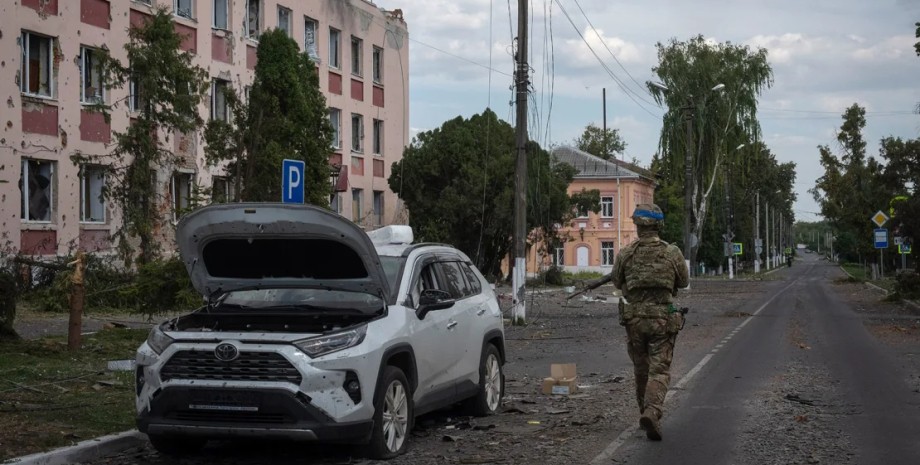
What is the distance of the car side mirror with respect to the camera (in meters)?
9.06

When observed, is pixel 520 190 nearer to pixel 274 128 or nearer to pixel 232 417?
pixel 274 128

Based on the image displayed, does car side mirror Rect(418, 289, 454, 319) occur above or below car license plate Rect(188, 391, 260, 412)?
above

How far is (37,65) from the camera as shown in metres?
26.7

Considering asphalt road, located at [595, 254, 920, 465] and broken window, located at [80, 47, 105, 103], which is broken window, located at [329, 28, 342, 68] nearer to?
broken window, located at [80, 47, 105, 103]

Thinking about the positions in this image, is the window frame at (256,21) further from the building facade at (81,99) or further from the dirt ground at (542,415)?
the dirt ground at (542,415)

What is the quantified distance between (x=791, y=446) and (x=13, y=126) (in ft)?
70.9

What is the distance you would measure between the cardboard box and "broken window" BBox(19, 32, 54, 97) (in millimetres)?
18091

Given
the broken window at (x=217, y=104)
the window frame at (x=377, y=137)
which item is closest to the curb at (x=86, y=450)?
the broken window at (x=217, y=104)

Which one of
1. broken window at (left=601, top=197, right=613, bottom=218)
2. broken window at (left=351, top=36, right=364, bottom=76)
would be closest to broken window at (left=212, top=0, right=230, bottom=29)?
broken window at (left=351, top=36, right=364, bottom=76)

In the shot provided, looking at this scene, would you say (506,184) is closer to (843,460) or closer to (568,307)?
(568,307)

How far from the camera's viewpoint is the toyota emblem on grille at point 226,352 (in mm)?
7793

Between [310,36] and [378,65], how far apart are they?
5.86 metres

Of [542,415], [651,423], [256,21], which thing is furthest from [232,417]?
[256,21]

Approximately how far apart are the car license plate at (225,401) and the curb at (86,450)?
1099 mm
